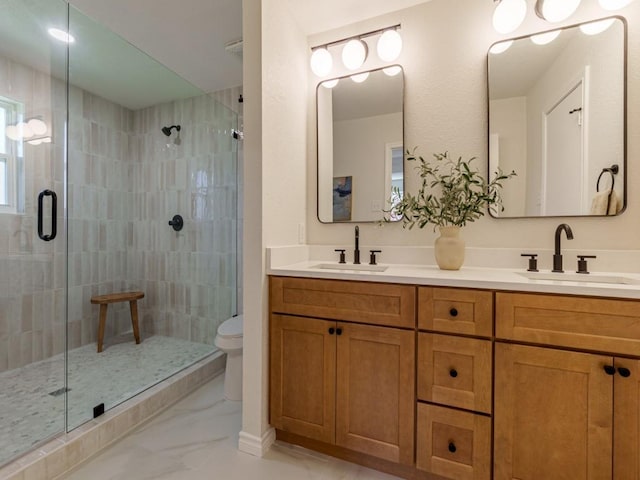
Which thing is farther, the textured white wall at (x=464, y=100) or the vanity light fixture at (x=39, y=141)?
the vanity light fixture at (x=39, y=141)

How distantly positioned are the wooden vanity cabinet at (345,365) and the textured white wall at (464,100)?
1.94 ft

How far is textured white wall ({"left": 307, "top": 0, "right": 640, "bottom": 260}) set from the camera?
137 cm

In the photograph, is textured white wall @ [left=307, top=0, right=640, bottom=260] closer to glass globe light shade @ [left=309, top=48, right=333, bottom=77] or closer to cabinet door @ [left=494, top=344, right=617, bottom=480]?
glass globe light shade @ [left=309, top=48, right=333, bottom=77]

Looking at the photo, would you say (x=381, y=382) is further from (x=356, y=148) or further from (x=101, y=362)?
(x=101, y=362)

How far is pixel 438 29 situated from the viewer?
1.70m

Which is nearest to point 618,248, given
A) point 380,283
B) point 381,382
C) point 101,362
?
point 380,283

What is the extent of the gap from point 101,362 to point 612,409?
301 cm

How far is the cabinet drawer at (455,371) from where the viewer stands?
1.15 metres

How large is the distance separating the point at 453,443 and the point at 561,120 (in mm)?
1604

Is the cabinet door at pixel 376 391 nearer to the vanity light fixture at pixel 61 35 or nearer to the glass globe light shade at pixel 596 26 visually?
the glass globe light shade at pixel 596 26

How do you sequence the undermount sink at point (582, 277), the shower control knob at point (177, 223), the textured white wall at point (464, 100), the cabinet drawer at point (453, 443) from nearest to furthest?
1. the cabinet drawer at point (453, 443)
2. the undermount sink at point (582, 277)
3. the textured white wall at point (464, 100)
4. the shower control knob at point (177, 223)

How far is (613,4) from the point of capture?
4.50 feet

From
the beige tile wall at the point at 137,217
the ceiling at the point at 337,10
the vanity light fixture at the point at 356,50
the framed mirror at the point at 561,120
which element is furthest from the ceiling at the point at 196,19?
the framed mirror at the point at 561,120

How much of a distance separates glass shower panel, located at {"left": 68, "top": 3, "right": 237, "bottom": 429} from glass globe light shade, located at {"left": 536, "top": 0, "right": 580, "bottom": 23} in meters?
2.29
